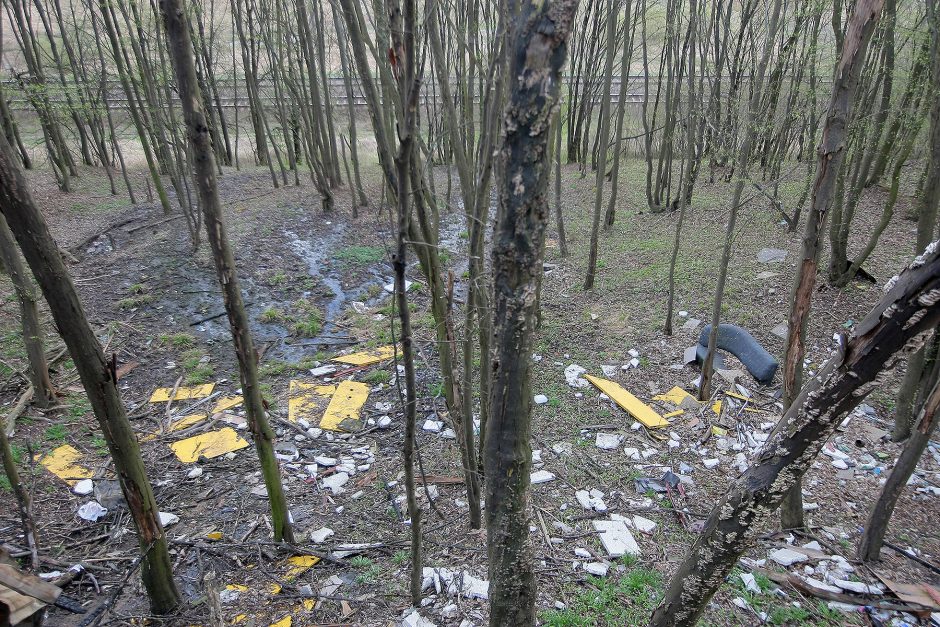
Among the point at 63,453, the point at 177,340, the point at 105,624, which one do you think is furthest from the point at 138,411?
the point at 105,624

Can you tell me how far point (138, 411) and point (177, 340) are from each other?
1.65 m

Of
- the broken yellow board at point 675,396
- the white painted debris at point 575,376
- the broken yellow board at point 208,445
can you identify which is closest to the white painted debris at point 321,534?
the broken yellow board at point 208,445

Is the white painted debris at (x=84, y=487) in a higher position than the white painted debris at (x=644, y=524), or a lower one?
higher

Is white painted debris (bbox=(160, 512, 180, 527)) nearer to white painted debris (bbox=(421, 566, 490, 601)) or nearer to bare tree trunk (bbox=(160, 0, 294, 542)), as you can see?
bare tree trunk (bbox=(160, 0, 294, 542))

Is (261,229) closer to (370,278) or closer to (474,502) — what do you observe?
(370,278)

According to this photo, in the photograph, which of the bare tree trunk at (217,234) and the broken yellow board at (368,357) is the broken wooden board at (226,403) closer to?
the broken yellow board at (368,357)

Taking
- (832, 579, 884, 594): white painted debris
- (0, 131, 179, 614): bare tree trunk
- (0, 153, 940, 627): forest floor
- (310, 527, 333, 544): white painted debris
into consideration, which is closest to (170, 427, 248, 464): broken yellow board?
(0, 153, 940, 627): forest floor

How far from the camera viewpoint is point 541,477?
4523mm

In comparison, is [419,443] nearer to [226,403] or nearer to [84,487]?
[226,403]

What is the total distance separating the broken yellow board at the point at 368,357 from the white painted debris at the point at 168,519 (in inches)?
115

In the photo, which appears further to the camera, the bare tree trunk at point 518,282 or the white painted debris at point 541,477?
the white painted debris at point 541,477

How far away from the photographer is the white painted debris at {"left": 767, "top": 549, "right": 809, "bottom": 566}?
3.48 metres

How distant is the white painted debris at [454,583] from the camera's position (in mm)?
3344

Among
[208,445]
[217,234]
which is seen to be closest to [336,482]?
[208,445]
